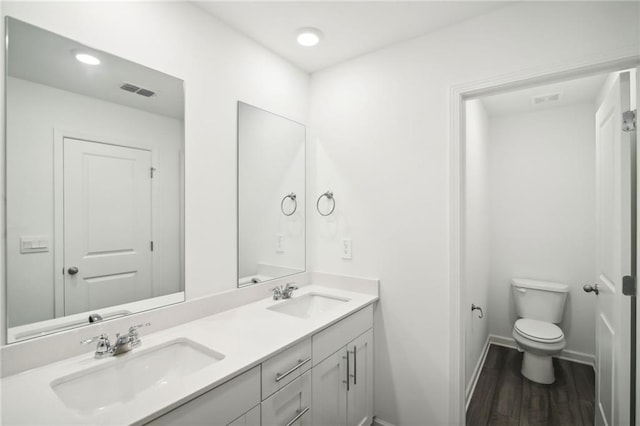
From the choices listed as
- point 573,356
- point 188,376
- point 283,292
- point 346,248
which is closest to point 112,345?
point 188,376

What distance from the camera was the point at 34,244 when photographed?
43.8 inches

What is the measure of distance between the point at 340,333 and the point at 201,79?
1.53 metres

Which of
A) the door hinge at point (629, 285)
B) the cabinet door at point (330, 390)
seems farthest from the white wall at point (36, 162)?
the door hinge at point (629, 285)

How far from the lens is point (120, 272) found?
136 cm

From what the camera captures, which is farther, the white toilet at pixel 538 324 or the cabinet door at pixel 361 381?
the white toilet at pixel 538 324

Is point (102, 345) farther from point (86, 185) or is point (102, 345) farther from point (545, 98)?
point (545, 98)

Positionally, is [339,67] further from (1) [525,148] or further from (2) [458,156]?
(1) [525,148]

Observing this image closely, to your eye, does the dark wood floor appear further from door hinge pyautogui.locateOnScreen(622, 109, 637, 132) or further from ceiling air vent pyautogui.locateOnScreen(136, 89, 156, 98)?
ceiling air vent pyautogui.locateOnScreen(136, 89, 156, 98)

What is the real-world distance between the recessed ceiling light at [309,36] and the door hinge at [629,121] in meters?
1.56

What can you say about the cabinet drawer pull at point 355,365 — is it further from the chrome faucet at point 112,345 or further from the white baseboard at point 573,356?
the white baseboard at point 573,356

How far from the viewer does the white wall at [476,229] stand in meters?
2.34

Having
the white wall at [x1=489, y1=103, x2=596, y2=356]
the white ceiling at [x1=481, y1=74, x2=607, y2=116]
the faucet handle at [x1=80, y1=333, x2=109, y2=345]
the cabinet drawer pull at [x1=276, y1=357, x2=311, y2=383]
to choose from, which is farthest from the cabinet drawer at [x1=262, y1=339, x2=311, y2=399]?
the white wall at [x1=489, y1=103, x2=596, y2=356]

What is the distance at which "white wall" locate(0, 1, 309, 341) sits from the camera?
128 cm

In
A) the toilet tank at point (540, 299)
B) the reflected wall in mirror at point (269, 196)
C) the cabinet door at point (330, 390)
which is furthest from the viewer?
the toilet tank at point (540, 299)
